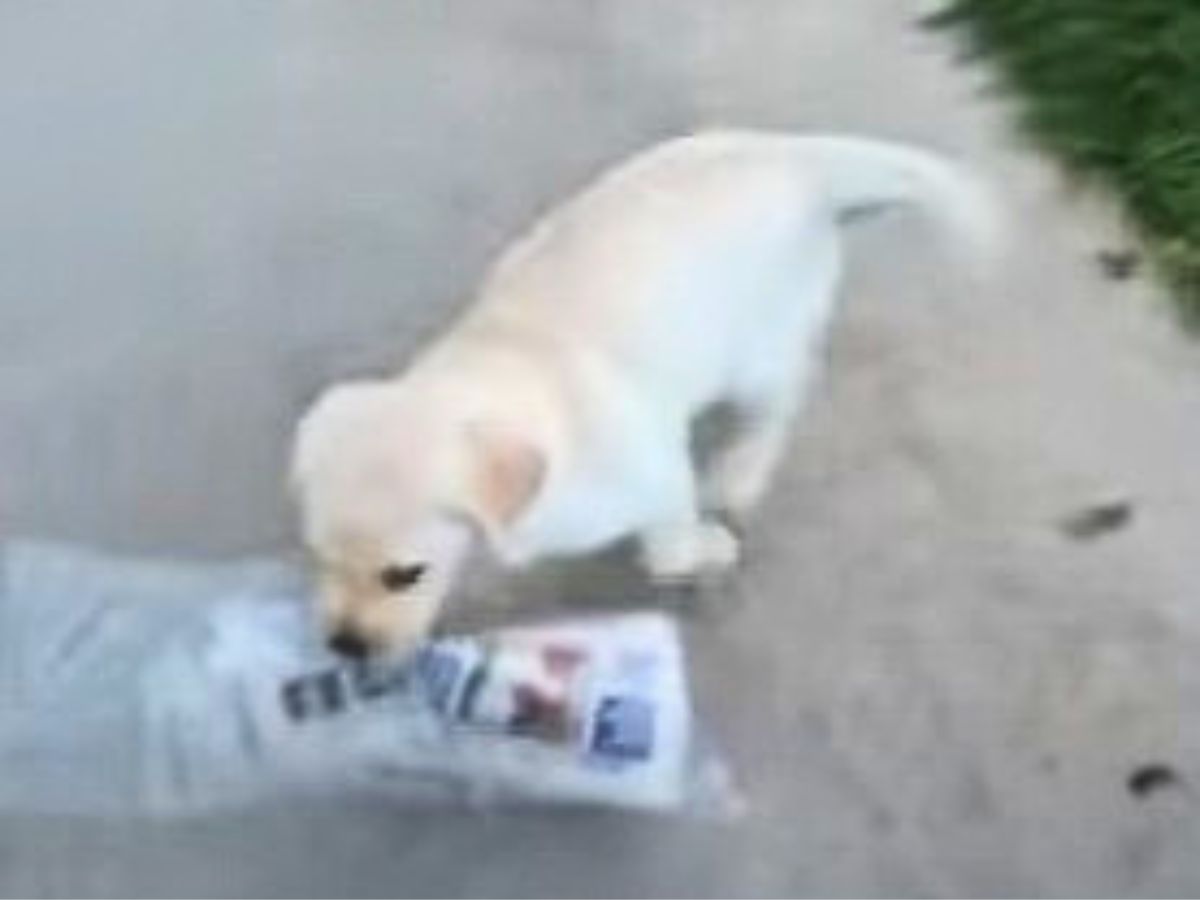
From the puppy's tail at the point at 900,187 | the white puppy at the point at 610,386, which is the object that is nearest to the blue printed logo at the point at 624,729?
the white puppy at the point at 610,386

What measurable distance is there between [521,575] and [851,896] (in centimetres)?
38

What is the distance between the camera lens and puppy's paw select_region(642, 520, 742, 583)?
2.40m

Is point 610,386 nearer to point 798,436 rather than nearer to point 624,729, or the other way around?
point 624,729

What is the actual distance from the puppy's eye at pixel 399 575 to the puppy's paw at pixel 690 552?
0.30 meters

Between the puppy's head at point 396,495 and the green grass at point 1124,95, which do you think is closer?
the puppy's head at point 396,495

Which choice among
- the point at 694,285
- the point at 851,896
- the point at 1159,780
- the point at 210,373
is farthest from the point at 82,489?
the point at 1159,780

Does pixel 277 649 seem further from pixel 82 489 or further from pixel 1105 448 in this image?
pixel 1105 448

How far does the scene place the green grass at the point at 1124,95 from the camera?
2781 mm

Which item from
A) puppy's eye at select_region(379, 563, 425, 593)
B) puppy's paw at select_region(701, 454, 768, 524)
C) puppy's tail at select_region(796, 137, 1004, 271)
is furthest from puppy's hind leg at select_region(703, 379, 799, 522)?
puppy's eye at select_region(379, 563, 425, 593)

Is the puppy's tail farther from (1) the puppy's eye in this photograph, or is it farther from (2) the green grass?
(1) the puppy's eye

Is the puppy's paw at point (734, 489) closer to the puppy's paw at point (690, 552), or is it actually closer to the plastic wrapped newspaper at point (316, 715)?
the puppy's paw at point (690, 552)

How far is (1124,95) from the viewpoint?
9.36 feet

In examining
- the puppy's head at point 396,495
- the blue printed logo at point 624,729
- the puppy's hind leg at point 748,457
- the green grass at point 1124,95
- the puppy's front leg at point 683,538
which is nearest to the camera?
the puppy's head at point 396,495

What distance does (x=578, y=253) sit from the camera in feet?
7.60
